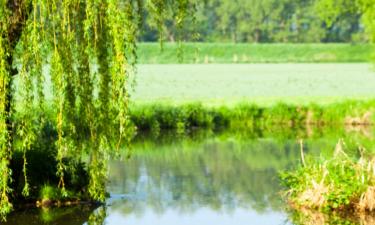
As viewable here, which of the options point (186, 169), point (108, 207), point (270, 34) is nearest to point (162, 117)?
point (186, 169)

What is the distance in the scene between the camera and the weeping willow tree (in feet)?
48.9

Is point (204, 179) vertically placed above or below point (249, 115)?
above

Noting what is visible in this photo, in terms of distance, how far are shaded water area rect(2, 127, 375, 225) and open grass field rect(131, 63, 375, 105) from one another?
30.7 ft

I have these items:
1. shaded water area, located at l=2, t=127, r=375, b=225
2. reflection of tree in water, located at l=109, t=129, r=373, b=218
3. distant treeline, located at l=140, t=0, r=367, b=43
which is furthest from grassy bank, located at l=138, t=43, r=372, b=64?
reflection of tree in water, located at l=109, t=129, r=373, b=218

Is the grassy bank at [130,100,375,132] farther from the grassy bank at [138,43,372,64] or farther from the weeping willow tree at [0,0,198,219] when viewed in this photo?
the grassy bank at [138,43,372,64]

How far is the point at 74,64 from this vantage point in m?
16.8

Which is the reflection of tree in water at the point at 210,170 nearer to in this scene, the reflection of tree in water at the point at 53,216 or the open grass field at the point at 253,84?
the reflection of tree in water at the point at 53,216

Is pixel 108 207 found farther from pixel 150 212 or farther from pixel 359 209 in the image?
pixel 359 209

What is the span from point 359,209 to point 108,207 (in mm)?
5023

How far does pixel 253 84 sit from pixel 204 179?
38.3 meters

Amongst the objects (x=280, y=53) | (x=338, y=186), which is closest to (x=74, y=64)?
(x=338, y=186)

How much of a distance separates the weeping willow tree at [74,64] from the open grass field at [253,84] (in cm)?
2703

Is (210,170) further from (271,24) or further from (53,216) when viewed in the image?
(271,24)

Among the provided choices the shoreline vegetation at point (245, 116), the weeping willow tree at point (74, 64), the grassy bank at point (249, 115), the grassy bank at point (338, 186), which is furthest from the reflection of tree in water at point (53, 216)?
the grassy bank at point (249, 115)
